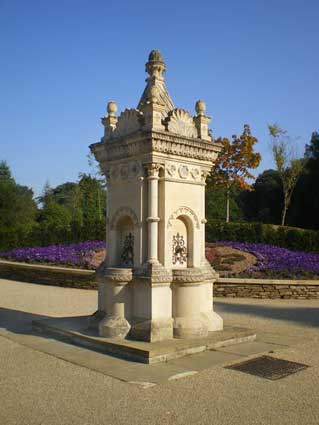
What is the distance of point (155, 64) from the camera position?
804cm

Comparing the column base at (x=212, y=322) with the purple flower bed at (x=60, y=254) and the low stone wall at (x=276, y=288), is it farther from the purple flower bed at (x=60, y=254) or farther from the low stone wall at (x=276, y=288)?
the purple flower bed at (x=60, y=254)

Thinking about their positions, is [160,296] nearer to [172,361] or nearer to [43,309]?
[172,361]

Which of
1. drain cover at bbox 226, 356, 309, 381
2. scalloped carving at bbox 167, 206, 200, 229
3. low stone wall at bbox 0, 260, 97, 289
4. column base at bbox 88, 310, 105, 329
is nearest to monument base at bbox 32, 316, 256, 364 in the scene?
column base at bbox 88, 310, 105, 329

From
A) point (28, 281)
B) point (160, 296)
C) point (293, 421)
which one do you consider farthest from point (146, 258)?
point (28, 281)

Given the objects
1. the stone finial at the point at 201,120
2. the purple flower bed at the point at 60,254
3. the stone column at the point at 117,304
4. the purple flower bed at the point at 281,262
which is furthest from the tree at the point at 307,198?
the stone column at the point at 117,304

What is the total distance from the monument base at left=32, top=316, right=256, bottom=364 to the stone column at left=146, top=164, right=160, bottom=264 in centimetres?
133

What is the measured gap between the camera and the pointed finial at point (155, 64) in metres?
8.04

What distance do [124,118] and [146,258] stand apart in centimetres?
249

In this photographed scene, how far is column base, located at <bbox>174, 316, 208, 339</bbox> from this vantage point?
7.25 meters

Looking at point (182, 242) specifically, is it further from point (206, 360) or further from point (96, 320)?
point (206, 360)

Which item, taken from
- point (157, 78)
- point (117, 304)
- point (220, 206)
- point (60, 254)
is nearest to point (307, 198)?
point (220, 206)

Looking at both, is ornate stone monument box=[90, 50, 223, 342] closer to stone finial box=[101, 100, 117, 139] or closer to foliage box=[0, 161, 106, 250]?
stone finial box=[101, 100, 117, 139]

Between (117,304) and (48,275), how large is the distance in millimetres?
10185

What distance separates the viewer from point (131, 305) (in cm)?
742
